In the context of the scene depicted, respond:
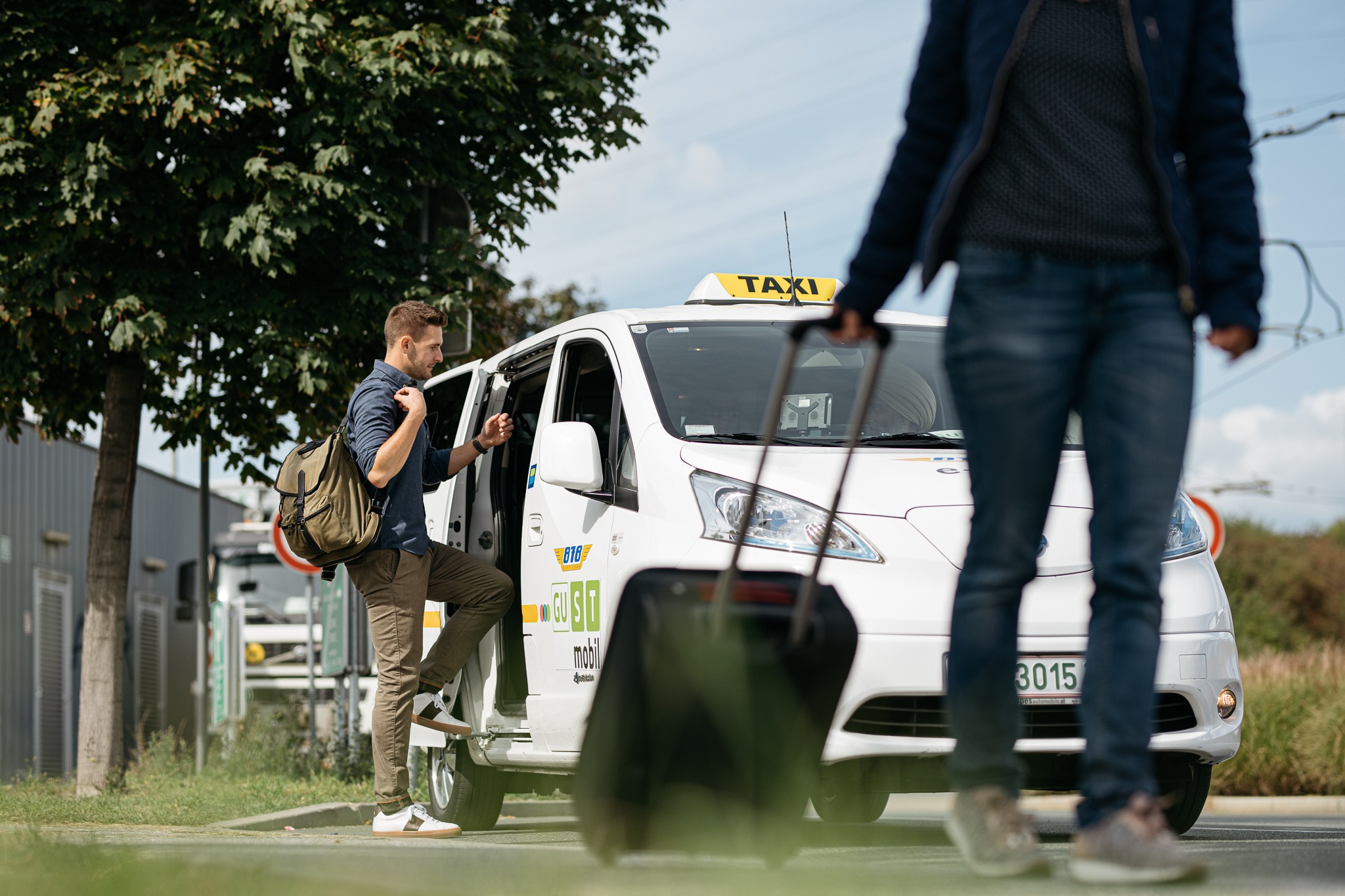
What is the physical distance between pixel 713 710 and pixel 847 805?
3.02 m

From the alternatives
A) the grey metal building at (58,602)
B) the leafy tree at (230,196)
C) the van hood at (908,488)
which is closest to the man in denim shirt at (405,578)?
the van hood at (908,488)

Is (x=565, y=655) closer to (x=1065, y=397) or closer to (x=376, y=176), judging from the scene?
(x=1065, y=397)

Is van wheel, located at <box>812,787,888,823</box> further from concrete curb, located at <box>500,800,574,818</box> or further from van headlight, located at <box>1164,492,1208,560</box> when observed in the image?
concrete curb, located at <box>500,800,574,818</box>

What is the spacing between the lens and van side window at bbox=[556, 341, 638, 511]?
624cm

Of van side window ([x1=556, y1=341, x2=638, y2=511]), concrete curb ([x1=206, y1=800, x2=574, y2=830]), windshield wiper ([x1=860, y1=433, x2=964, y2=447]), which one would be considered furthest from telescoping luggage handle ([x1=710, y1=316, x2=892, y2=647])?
concrete curb ([x1=206, y1=800, x2=574, y2=830])

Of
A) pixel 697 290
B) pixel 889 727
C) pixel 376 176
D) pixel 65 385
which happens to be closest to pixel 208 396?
pixel 65 385

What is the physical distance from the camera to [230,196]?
1144cm

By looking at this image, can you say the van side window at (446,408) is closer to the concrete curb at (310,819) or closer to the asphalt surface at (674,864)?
the concrete curb at (310,819)

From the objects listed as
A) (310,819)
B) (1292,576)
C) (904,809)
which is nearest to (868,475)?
(310,819)

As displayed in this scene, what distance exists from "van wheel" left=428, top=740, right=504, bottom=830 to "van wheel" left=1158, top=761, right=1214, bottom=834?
3103 millimetres

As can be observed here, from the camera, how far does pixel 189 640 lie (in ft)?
97.5

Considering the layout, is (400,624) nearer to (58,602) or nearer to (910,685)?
(910,685)

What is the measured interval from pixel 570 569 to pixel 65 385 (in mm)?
7628

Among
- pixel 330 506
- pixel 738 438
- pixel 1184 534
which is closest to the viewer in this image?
pixel 1184 534
